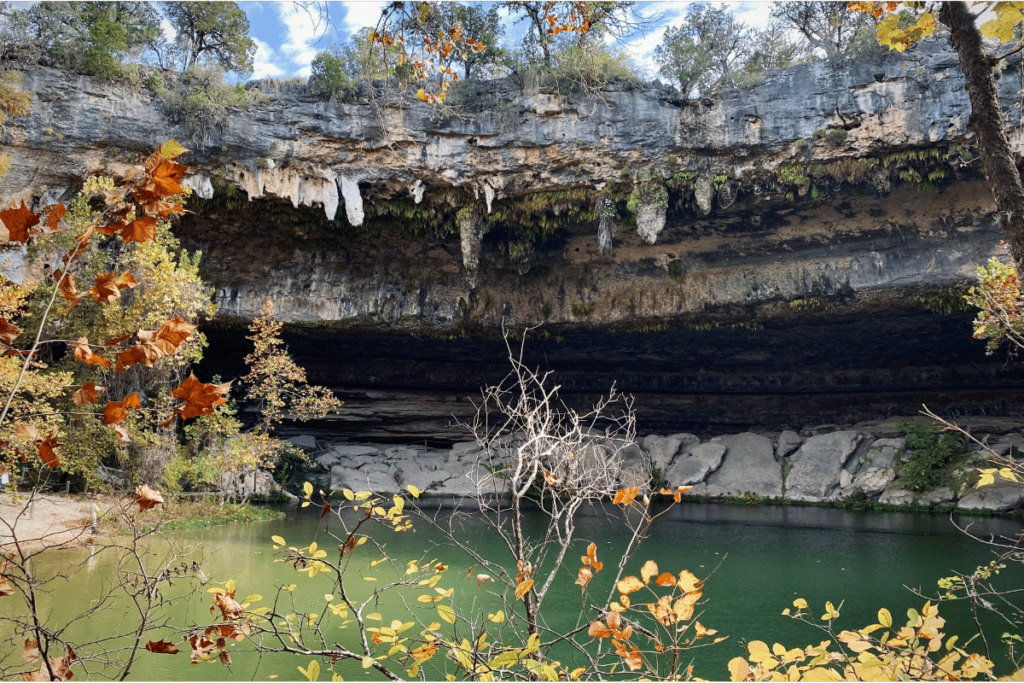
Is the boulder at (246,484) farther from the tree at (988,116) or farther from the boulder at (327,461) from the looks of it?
the tree at (988,116)

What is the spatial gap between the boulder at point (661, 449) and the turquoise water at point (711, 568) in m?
4.27

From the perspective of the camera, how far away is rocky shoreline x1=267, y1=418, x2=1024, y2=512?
14.9 m

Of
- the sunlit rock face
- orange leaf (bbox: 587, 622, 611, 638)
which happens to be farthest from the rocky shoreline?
orange leaf (bbox: 587, 622, 611, 638)

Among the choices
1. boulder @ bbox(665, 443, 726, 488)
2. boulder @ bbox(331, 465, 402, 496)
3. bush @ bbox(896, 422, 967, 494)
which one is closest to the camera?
bush @ bbox(896, 422, 967, 494)

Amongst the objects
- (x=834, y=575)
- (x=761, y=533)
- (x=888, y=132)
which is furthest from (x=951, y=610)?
(x=888, y=132)

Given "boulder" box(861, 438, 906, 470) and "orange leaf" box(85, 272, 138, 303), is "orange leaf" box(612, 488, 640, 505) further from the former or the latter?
"boulder" box(861, 438, 906, 470)

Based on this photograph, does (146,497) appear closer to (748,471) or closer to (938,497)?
(938,497)

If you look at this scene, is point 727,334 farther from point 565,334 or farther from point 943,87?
point 943,87

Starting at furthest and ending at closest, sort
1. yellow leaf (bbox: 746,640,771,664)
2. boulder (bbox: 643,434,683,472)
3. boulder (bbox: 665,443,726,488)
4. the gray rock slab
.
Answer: the gray rock slab, boulder (bbox: 643,434,683,472), boulder (bbox: 665,443,726,488), yellow leaf (bbox: 746,640,771,664)

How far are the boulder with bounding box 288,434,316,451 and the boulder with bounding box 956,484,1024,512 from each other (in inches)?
636

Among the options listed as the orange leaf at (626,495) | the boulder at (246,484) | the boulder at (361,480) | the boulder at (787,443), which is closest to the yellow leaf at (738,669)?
the orange leaf at (626,495)

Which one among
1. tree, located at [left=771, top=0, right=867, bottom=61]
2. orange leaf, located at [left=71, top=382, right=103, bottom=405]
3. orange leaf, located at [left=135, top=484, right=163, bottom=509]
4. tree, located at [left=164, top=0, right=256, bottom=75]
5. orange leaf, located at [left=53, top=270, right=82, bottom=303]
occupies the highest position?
tree, located at [left=771, top=0, right=867, bottom=61]

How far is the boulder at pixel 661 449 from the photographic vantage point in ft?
58.1

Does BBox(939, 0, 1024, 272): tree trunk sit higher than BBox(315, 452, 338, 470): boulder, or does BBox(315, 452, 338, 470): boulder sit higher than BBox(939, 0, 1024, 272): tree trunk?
BBox(939, 0, 1024, 272): tree trunk
